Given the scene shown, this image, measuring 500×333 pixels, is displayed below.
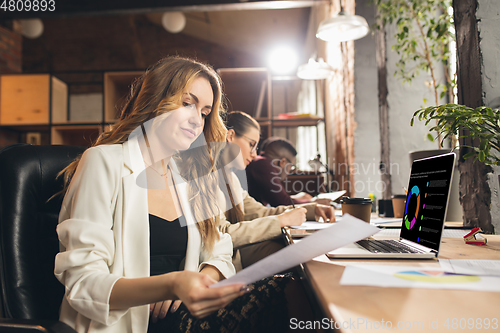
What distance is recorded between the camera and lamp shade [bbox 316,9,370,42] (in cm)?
207

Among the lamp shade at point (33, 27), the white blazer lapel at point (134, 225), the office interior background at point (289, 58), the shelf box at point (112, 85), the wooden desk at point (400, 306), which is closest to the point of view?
the wooden desk at point (400, 306)

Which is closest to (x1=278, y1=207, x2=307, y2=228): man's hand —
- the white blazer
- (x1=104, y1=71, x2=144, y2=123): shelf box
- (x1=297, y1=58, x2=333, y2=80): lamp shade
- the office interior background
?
the white blazer

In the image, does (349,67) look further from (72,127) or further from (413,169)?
(72,127)

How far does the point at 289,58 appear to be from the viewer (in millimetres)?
4117

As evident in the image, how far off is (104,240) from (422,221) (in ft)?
2.48

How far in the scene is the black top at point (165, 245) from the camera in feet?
3.02

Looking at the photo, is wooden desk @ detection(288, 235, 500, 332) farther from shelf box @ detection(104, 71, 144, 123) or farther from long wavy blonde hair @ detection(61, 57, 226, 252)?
shelf box @ detection(104, 71, 144, 123)

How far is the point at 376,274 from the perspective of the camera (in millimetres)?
554

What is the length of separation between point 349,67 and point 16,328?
2878 millimetres

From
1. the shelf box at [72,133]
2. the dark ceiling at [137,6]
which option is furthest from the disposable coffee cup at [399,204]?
the shelf box at [72,133]

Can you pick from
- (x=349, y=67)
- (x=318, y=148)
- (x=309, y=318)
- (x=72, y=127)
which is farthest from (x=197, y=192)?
(x=318, y=148)

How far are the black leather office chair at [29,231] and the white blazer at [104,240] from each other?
0.07 m

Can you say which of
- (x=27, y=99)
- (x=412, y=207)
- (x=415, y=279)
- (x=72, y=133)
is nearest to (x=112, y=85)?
(x=72, y=133)

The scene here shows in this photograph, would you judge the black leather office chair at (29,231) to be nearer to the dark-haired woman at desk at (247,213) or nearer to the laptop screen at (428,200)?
the dark-haired woman at desk at (247,213)
